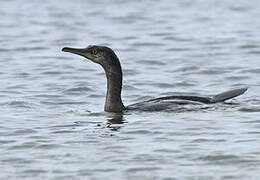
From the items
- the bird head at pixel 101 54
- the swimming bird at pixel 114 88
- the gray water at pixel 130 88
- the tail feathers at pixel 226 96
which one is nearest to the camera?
the gray water at pixel 130 88

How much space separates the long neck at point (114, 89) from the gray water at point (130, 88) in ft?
0.56

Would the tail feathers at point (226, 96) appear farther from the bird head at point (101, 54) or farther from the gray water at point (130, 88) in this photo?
the bird head at point (101, 54)

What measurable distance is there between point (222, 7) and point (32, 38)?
629 centimetres

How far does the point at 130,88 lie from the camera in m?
16.2

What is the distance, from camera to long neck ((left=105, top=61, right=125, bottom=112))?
44.2ft

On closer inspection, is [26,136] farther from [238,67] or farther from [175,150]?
[238,67]

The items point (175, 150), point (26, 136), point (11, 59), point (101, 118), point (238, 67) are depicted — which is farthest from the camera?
point (11, 59)


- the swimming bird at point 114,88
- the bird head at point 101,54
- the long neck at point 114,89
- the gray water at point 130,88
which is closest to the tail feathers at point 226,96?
the swimming bird at point 114,88

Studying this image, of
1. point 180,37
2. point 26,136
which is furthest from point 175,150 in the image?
point 180,37

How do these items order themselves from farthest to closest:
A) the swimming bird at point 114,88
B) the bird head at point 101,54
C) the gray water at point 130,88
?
the bird head at point 101,54 → the swimming bird at point 114,88 → the gray water at point 130,88

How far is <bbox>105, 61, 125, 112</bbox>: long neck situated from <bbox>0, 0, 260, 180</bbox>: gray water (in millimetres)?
171

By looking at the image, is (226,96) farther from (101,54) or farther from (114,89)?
(101,54)

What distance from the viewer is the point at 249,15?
25.4 metres

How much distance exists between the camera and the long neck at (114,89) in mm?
13469
